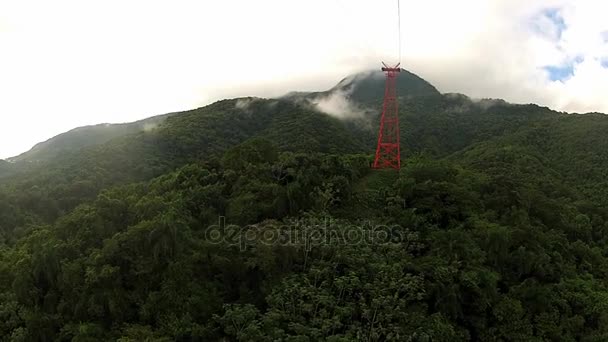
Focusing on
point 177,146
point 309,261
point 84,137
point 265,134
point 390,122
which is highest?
point 390,122

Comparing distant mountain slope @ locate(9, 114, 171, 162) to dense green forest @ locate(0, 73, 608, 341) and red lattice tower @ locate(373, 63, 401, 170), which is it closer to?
red lattice tower @ locate(373, 63, 401, 170)

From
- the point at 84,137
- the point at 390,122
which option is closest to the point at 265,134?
the point at 390,122

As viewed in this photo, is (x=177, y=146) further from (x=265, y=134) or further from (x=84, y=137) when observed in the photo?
(x=84, y=137)

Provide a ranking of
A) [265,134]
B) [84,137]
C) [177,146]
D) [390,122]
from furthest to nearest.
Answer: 1. [84,137]
2. [265,134]
3. [177,146]
4. [390,122]

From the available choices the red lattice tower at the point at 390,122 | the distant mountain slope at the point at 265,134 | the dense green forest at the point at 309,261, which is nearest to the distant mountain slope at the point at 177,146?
the distant mountain slope at the point at 265,134

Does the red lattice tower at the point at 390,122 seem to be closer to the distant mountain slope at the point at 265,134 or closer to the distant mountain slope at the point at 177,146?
the distant mountain slope at the point at 177,146

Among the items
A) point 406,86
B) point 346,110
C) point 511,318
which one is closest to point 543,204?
point 511,318

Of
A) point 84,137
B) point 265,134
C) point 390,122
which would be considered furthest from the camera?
point 84,137

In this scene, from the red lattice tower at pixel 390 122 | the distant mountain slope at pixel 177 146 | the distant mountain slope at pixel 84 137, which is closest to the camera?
the red lattice tower at pixel 390 122

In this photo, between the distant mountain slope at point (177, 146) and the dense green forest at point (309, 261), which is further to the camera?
the distant mountain slope at point (177, 146)

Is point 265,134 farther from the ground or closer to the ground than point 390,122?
closer to the ground

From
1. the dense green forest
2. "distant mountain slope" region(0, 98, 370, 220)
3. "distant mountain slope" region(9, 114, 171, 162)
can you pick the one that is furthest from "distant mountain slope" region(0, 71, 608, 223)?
the dense green forest
